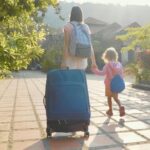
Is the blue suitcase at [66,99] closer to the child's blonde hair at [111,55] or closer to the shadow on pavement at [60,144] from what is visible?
the shadow on pavement at [60,144]

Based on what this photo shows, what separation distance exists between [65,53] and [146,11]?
100482 mm

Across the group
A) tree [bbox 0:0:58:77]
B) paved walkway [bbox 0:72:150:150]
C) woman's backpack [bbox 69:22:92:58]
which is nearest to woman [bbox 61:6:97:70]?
woman's backpack [bbox 69:22:92:58]

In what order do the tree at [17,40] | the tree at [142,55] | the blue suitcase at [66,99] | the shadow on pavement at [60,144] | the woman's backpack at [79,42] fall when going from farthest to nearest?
the tree at [142,55] → the tree at [17,40] → the woman's backpack at [79,42] → the blue suitcase at [66,99] → the shadow on pavement at [60,144]

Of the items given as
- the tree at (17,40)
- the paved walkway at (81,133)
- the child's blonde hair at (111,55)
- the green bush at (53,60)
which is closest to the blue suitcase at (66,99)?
the paved walkway at (81,133)

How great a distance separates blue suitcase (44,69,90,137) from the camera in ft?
18.4

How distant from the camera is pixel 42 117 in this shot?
776 cm

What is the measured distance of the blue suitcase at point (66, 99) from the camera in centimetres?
562

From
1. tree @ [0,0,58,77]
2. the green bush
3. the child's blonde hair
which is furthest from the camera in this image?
the green bush

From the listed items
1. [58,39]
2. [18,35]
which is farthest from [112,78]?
[58,39]

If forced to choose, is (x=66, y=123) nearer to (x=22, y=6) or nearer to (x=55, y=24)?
(x=22, y=6)

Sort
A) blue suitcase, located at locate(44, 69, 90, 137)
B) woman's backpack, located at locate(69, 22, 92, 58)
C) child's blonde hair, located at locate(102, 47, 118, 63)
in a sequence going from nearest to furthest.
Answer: blue suitcase, located at locate(44, 69, 90, 137), woman's backpack, located at locate(69, 22, 92, 58), child's blonde hair, located at locate(102, 47, 118, 63)

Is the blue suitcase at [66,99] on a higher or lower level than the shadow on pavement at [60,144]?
higher

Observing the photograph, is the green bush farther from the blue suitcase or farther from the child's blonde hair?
the blue suitcase

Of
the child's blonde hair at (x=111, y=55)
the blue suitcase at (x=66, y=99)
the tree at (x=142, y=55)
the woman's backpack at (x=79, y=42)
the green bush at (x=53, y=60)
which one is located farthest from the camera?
the green bush at (x=53, y=60)
